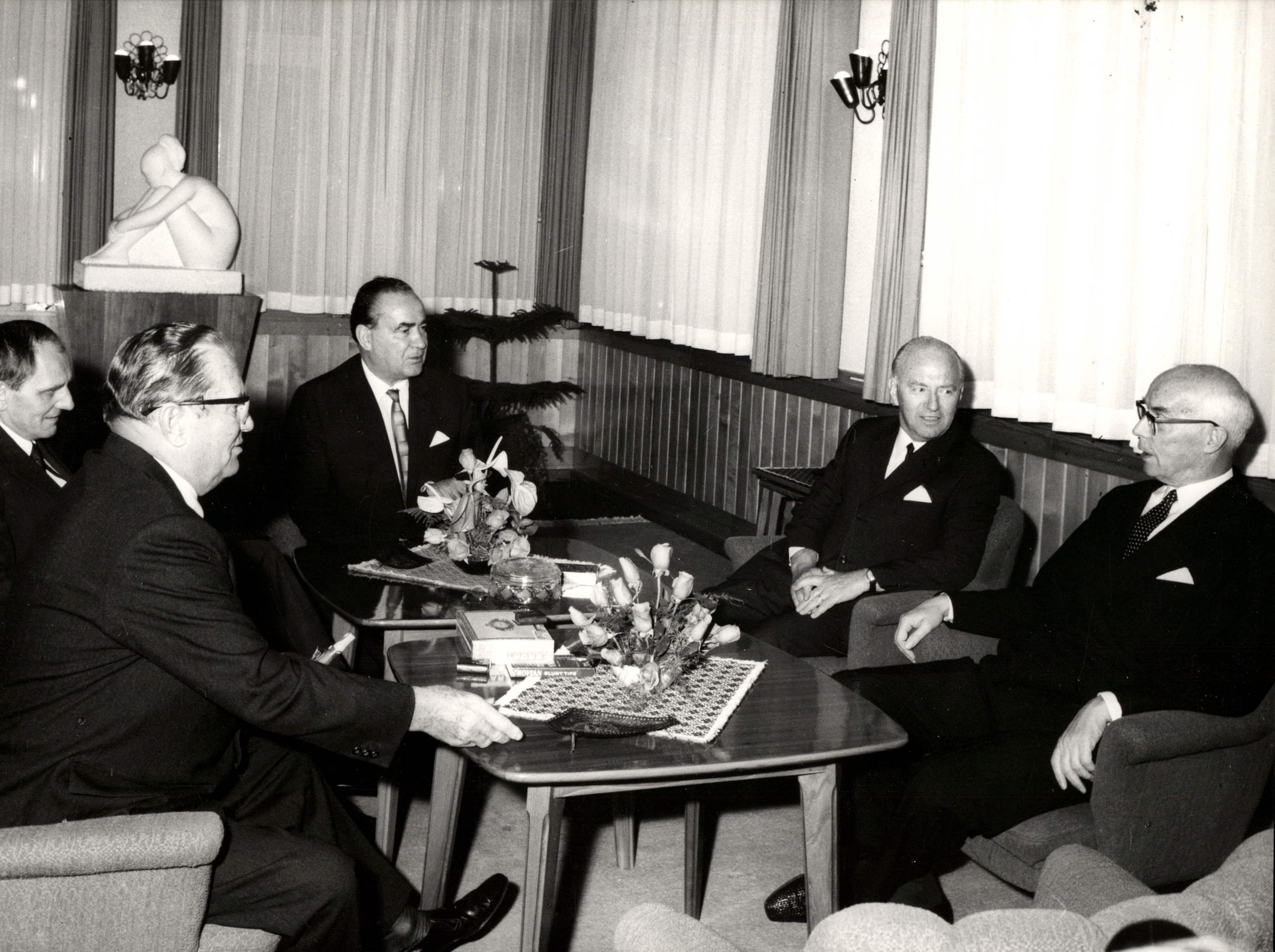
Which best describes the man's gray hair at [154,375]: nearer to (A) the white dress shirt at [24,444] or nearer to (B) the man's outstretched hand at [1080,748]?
(A) the white dress shirt at [24,444]

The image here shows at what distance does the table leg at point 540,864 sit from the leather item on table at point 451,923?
35 cm

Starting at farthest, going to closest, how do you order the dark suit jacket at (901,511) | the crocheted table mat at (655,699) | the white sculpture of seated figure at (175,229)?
the white sculpture of seated figure at (175,229), the dark suit jacket at (901,511), the crocheted table mat at (655,699)

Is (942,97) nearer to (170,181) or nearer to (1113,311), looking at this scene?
(1113,311)

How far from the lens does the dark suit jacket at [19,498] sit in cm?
294

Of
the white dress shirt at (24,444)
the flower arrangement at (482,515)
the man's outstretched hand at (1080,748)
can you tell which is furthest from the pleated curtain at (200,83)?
the man's outstretched hand at (1080,748)

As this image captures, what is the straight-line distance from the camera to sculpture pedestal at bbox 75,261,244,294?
546 centimetres

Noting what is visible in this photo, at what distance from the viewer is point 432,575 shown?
3477mm

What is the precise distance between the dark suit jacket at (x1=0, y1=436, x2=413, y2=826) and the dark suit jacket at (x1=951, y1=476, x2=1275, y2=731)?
1.83 metres

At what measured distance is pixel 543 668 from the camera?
8.77 ft

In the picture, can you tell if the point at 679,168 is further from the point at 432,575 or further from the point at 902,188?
the point at 432,575

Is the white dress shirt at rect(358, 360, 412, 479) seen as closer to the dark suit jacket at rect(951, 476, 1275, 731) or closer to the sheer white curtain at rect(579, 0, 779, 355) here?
the dark suit jacket at rect(951, 476, 1275, 731)

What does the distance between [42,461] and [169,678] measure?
1413mm

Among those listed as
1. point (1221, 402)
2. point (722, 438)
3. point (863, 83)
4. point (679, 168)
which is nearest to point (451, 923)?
point (1221, 402)

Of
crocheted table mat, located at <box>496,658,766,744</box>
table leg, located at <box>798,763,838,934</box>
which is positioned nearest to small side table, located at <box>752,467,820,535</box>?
crocheted table mat, located at <box>496,658,766,744</box>
